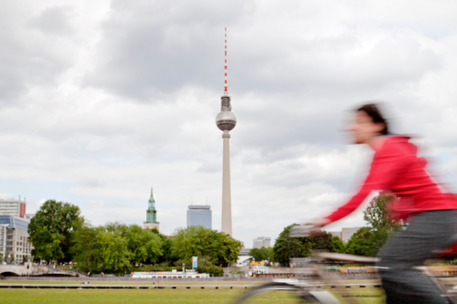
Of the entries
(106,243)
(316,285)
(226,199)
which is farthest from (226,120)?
(316,285)

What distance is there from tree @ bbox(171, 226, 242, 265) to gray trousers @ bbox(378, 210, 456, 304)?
7328 centimetres

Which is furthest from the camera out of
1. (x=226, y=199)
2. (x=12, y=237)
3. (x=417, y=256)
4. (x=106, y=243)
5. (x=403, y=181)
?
(x=12, y=237)

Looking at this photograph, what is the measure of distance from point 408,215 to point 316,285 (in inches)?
33.3

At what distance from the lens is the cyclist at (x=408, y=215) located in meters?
2.76

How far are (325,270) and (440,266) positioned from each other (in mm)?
854

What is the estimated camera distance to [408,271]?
9.16ft

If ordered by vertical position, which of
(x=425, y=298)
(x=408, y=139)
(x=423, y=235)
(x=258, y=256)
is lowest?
(x=258, y=256)

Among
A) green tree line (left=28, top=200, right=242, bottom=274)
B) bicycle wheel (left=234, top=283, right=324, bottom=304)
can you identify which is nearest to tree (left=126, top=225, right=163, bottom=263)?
green tree line (left=28, top=200, right=242, bottom=274)

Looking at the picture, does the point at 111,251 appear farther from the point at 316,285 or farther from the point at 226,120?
the point at 226,120

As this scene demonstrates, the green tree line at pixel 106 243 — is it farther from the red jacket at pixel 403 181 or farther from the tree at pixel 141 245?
the red jacket at pixel 403 181

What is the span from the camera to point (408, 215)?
293cm

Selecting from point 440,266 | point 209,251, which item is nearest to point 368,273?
point 440,266

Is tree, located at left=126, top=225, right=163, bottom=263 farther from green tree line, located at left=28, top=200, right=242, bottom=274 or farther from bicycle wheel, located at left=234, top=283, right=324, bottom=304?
bicycle wheel, located at left=234, top=283, right=324, bottom=304

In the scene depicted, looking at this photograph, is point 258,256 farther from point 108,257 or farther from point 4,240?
point 108,257
